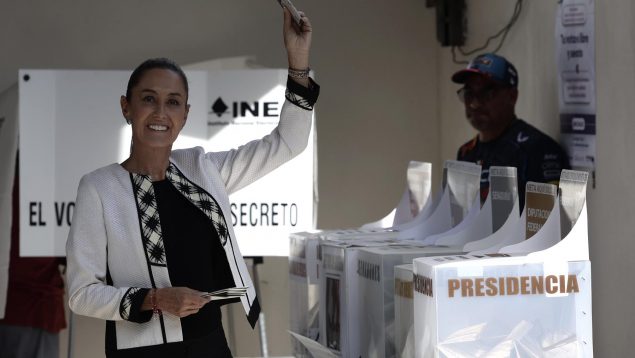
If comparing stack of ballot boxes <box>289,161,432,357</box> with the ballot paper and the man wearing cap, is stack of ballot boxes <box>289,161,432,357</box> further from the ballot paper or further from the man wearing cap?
the ballot paper

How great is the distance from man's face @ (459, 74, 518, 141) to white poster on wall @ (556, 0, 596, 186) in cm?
23

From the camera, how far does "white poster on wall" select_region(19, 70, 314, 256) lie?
13.0 feet

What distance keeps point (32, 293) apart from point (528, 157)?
225 centimetres

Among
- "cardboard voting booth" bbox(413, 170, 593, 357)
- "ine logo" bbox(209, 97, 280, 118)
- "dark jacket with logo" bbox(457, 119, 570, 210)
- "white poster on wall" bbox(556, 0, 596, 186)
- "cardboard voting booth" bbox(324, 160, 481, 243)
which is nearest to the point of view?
"cardboard voting booth" bbox(413, 170, 593, 357)

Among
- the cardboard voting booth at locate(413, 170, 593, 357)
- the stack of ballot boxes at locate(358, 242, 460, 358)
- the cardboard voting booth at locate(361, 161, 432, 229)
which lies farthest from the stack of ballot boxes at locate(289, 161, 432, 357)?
the cardboard voting booth at locate(413, 170, 593, 357)

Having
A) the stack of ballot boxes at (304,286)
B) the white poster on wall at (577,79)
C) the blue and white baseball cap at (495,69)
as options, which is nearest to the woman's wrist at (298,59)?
the stack of ballot boxes at (304,286)

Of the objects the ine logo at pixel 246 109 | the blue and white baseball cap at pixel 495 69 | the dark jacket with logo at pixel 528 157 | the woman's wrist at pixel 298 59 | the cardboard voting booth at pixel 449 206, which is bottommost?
the cardboard voting booth at pixel 449 206

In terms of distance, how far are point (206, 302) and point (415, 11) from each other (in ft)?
13.4

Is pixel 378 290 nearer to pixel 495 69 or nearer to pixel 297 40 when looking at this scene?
pixel 297 40

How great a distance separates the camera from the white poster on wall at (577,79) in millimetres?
Result: 3441

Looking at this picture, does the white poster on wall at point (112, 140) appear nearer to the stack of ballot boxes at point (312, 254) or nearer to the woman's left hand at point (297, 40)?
the stack of ballot boxes at point (312, 254)

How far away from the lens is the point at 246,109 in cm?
411

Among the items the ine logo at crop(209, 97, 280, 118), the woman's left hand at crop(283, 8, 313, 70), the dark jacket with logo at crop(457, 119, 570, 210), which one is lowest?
the dark jacket with logo at crop(457, 119, 570, 210)

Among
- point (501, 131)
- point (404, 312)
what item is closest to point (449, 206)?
point (404, 312)
